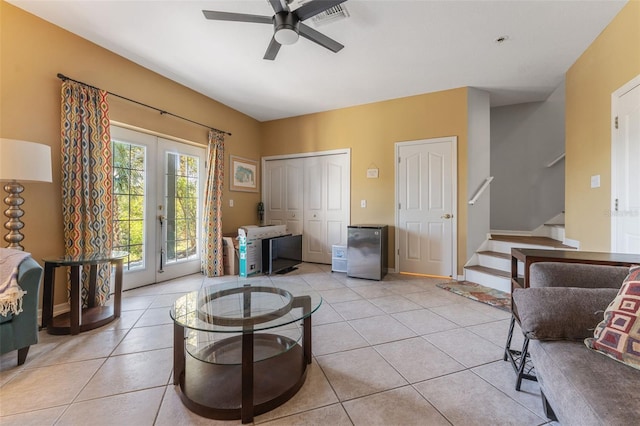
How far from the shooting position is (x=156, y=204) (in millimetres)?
3367

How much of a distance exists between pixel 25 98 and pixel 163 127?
1.25 metres

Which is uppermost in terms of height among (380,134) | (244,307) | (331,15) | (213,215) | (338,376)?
(331,15)

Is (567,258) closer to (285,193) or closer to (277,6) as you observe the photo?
(277,6)

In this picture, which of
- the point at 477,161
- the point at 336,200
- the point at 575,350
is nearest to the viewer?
the point at 575,350

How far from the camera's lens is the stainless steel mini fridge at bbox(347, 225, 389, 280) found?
12.1ft

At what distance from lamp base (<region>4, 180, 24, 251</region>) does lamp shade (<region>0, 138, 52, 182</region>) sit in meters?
0.26

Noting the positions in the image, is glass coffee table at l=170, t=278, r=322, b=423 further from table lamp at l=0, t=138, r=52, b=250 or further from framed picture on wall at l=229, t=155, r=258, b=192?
framed picture on wall at l=229, t=155, r=258, b=192

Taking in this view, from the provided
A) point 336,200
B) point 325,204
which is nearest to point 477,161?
point 336,200

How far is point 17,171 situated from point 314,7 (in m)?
2.48

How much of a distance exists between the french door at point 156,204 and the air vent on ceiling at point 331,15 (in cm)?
251

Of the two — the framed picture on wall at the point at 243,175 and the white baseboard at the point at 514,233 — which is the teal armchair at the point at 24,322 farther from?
the white baseboard at the point at 514,233

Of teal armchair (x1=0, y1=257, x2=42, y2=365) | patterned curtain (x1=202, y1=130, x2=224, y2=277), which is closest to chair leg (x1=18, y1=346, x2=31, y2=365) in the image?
teal armchair (x1=0, y1=257, x2=42, y2=365)

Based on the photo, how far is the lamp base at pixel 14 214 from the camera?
6.61ft

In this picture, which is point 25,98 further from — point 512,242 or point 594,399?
point 512,242
